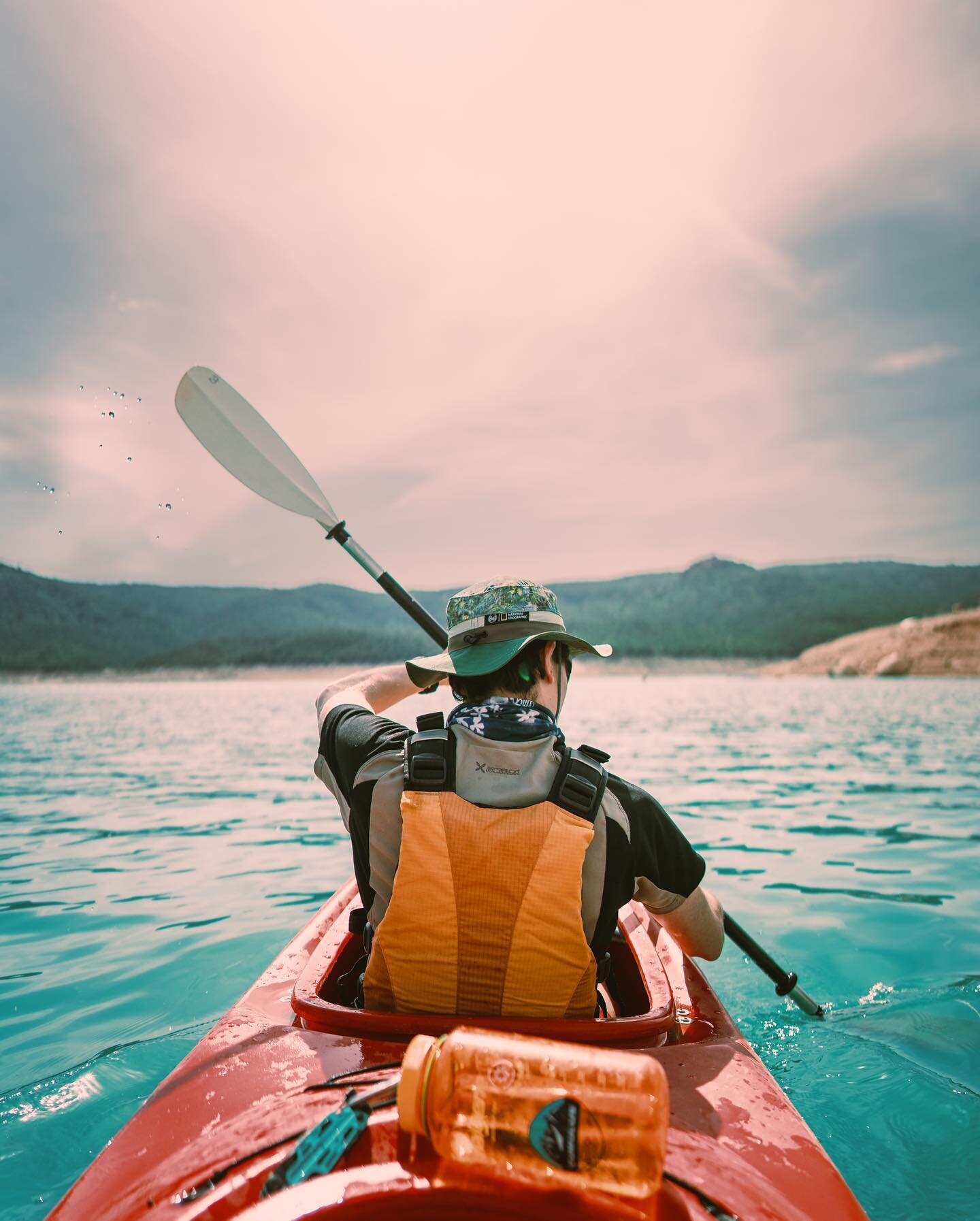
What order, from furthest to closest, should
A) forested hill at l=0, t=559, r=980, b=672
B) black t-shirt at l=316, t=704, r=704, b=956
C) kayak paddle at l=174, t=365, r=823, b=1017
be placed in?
forested hill at l=0, t=559, r=980, b=672
kayak paddle at l=174, t=365, r=823, b=1017
black t-shirt at l=316, t=704, r=704, b=956

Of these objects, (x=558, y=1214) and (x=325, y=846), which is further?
(x=325, y=846)

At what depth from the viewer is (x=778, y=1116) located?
2039mm

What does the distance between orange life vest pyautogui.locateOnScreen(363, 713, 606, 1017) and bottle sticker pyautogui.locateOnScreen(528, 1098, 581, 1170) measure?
760 mm

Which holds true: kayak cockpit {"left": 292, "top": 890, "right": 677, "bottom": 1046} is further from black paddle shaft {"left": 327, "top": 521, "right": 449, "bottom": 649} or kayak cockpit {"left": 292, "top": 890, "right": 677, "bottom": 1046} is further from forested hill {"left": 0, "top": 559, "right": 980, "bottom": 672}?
forested hill {"left": 0, "top": 559, "right": 980, "bottom": 672}

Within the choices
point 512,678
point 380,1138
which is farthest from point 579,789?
point 380,1138

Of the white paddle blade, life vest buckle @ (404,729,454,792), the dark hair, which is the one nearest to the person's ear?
the dark hair

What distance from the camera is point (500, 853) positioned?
6.81 ft

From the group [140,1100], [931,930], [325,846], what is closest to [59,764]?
[325,846]

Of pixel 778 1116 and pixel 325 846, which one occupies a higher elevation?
pixel 778 1116

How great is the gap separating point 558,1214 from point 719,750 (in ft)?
53.7

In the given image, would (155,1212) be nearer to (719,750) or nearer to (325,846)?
(325,846)

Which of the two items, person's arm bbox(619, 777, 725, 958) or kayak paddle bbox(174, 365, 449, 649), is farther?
kayak paddle bbox(174, 365, 449, 649)

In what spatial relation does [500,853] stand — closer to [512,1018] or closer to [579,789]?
[579,789]

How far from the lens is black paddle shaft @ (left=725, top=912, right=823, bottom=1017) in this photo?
390 centimetres
